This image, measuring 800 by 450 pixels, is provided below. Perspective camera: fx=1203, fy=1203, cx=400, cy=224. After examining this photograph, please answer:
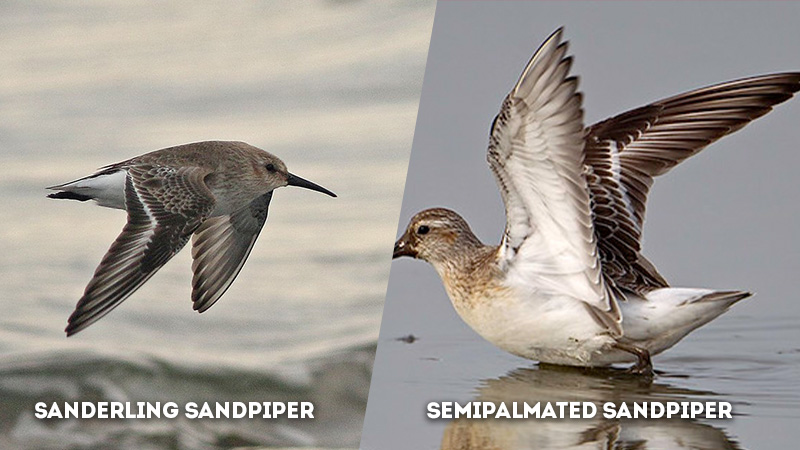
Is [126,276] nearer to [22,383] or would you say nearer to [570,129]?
[22,383]

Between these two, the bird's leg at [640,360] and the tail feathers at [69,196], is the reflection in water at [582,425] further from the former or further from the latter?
the tail feathers at [69,196]

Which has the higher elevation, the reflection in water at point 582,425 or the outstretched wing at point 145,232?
the outstretched wing at point 145,232

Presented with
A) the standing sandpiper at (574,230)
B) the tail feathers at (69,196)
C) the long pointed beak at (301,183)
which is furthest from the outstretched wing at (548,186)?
the tail feathers at (69,196)

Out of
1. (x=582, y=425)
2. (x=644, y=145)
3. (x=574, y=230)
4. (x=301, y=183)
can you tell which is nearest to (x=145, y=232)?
(x=301, y=183)

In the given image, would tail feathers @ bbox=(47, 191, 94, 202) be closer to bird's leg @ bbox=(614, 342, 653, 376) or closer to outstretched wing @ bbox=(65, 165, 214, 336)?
outstretched wing @ bbox=(65, 165, 214, 336)

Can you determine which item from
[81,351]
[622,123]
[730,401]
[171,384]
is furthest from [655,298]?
[81,351]

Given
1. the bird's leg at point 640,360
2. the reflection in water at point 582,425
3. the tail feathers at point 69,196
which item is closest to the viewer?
the reflection in water at point 582,425

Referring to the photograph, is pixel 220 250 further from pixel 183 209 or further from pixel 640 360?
pixel 640 360

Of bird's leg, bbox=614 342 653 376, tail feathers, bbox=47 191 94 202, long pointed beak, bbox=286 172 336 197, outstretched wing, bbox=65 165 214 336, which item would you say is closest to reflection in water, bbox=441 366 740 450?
bird's leg, bbox=614 342 653 376
